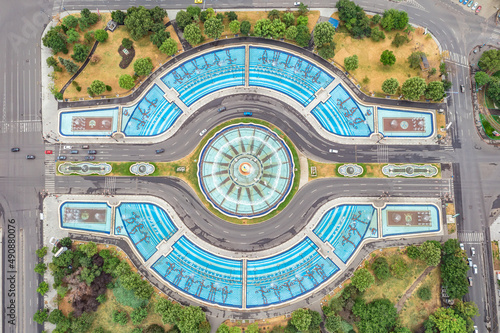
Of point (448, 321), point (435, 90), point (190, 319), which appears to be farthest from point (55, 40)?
point (448, 321)

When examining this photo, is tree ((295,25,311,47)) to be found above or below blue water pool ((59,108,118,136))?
above

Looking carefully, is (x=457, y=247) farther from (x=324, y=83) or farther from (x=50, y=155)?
(x=50, y=155)

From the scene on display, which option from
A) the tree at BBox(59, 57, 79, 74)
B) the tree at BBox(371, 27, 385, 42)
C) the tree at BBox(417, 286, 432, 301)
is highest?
the tree at BBox(371, 27, 385, 42)

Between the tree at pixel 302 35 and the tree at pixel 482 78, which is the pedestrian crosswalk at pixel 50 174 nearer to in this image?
the tree at pixel 302 35

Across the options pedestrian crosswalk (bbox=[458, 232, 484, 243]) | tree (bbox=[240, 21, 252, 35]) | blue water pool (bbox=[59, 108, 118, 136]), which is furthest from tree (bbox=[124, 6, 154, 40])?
pedestrian crosswalk (bbox=[458, 232, 484, 243])

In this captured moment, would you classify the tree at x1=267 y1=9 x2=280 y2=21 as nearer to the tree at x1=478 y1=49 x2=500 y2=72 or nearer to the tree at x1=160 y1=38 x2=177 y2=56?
the tree at x1=160 y1=38 x2=177 y2=56

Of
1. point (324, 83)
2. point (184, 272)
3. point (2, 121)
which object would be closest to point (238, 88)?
point (324, 83)

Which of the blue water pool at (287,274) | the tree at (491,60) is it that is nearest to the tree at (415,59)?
the tree at (491,60)
